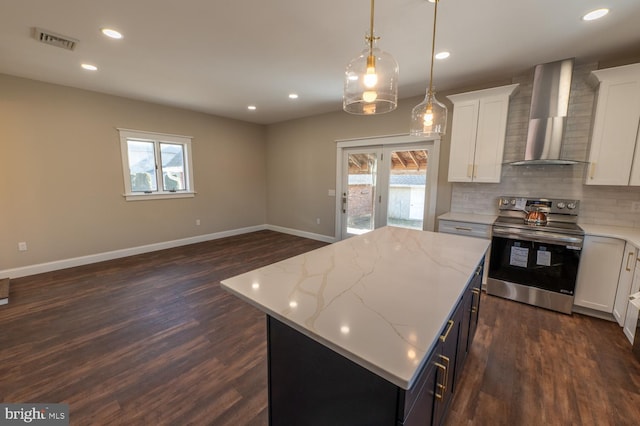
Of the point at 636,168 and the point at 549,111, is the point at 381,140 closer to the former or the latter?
the point at 549,111

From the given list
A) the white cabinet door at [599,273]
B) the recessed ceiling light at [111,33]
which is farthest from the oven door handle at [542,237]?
the recessed ceiling light at [111,33]

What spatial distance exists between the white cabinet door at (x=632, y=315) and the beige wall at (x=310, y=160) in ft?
9.88

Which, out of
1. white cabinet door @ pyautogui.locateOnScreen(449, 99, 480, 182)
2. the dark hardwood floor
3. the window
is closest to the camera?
the dark hardwood floor

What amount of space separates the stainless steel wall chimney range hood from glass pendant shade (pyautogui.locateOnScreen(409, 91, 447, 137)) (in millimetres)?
1603

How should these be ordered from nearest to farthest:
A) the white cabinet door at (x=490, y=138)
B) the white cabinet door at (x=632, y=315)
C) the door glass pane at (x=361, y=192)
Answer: the white cabinet door at (x=632, y=315), the white cabinet door at (x=490, y=138), the door glass pane at (x=361, y=192)

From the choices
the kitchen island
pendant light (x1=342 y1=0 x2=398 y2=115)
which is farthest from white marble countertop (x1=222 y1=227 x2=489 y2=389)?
pendant light (x1=342 y1=0 x2=398 y2=115)

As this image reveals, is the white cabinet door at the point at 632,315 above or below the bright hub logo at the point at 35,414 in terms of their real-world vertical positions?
above

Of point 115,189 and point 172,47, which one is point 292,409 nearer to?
point 172,47

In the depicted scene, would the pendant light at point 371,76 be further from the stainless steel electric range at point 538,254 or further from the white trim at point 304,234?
the white trim at point 304,234

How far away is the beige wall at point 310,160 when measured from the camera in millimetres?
4598

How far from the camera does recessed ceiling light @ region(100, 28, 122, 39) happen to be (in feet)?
7.47

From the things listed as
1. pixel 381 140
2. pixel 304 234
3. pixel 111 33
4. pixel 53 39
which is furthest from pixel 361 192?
pixel 53 39

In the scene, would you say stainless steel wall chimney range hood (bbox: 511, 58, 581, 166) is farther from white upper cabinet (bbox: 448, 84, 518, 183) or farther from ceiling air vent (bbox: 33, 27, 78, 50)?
ceiling air vent (bbox: 33, 27, 78, 50)

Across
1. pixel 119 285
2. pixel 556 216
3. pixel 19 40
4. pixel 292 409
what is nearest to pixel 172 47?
Answer: pixel 19 40
